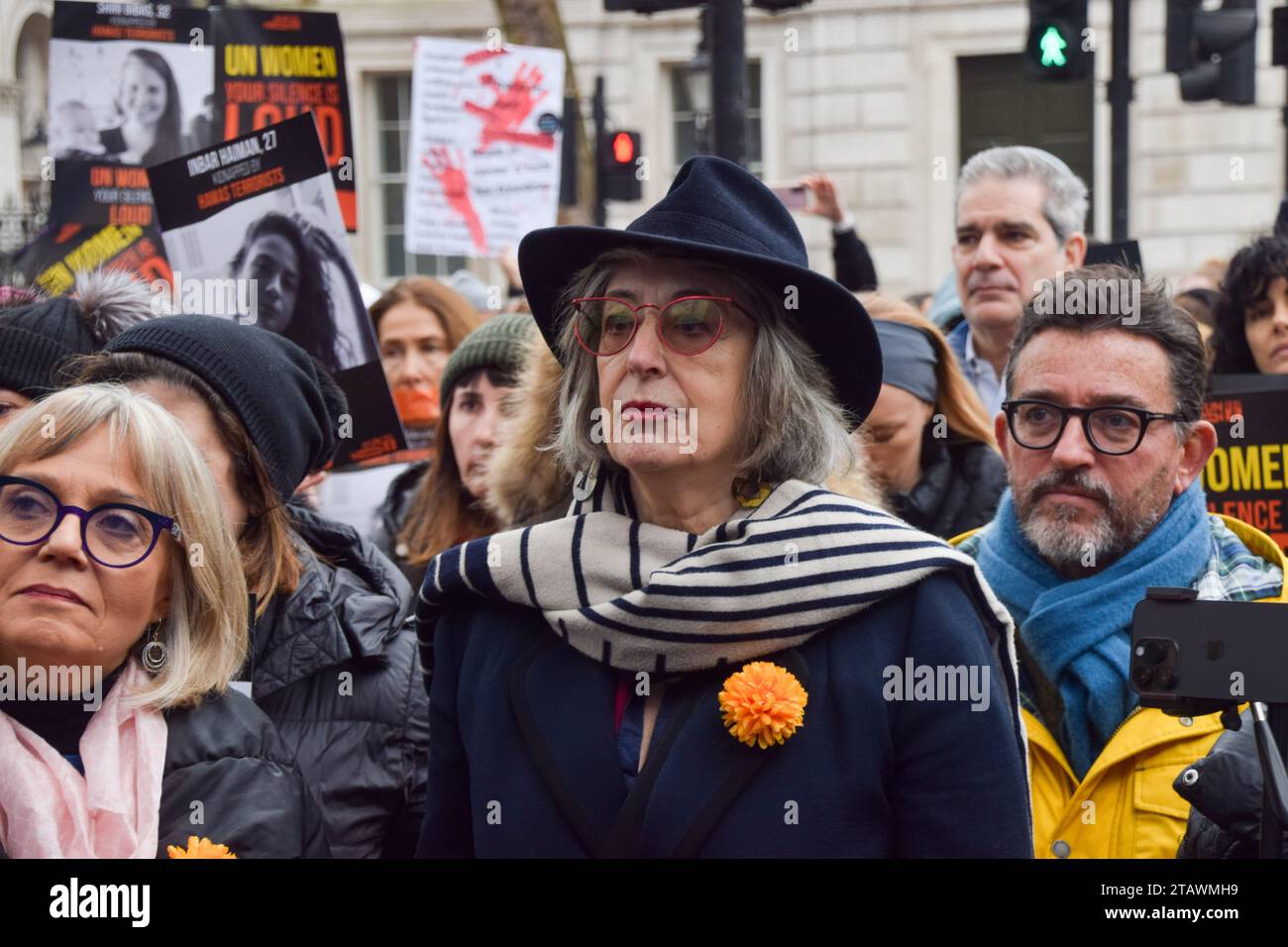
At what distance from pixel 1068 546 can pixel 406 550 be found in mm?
2144

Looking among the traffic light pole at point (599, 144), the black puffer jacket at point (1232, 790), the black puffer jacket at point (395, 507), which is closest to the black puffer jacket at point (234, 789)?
the black puffer jacket at point (1232, 790)

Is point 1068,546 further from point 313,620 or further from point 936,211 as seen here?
point 936,211

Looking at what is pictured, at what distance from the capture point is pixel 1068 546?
3.09 meters

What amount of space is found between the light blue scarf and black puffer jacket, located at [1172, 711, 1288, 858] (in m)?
0.47

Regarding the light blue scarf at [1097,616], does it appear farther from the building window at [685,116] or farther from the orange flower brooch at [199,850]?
the building window at [685,116]

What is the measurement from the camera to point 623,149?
39.9 feet

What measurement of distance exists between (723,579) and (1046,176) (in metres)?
3.08

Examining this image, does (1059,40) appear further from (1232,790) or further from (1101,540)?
(1232,790)

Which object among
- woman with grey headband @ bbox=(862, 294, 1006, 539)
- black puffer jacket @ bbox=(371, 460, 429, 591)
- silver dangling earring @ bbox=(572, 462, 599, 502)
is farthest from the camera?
black puffer jacket @ bbox=(371, 460, 429, 591)

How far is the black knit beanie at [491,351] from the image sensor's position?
461 centimetres

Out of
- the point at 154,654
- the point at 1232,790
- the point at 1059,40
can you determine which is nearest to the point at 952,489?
the point at 1232,790

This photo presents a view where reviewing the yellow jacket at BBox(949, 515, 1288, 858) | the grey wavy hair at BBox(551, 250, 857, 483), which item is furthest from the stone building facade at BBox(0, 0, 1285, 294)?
the grey wavy hair at BBox(551, 250, 857, 483)

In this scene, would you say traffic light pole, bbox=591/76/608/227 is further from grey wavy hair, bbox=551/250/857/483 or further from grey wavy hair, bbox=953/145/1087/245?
grey wavy hair, bbox=551/250/857/483

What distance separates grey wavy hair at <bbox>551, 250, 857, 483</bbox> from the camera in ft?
8.43
